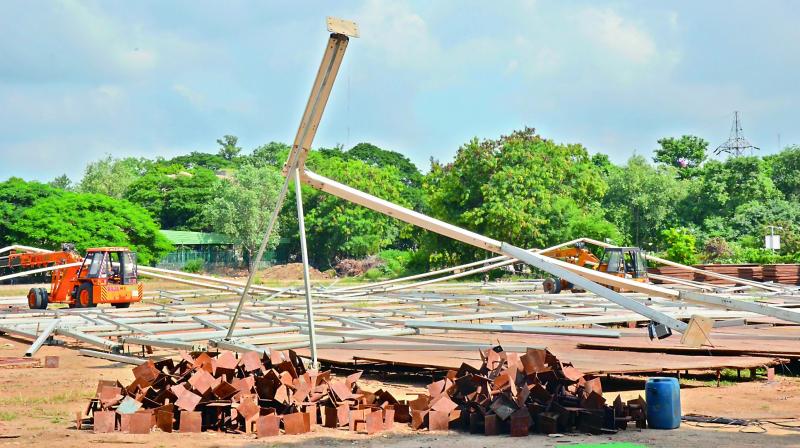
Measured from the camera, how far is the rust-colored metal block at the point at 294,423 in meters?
7.69

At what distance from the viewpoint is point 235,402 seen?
26.2ft

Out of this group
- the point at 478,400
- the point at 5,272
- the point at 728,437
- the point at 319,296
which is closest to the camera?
the point at 728,437

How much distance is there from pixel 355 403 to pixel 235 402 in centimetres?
106

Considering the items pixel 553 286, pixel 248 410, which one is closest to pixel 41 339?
pixel 248 410

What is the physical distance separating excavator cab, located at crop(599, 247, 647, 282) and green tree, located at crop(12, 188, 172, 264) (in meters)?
29.8

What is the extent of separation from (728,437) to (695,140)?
68081mm

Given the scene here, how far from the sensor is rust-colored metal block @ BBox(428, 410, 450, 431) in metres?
7.82

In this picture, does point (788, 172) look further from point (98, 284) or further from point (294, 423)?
point (294, 423)

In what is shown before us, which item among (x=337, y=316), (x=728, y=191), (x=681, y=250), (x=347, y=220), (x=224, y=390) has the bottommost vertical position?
(x=224, y=390)

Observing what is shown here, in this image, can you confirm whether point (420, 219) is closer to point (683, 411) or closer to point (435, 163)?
point (683, 411)

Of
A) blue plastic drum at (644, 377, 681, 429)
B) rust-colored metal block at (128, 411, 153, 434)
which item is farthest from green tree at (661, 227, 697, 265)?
rust-colored metal block at (128, 411, 153, 434)

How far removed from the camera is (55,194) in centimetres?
5284

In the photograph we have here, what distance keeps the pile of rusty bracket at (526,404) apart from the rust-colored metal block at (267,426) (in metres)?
1.18

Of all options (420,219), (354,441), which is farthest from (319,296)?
(354,441)
